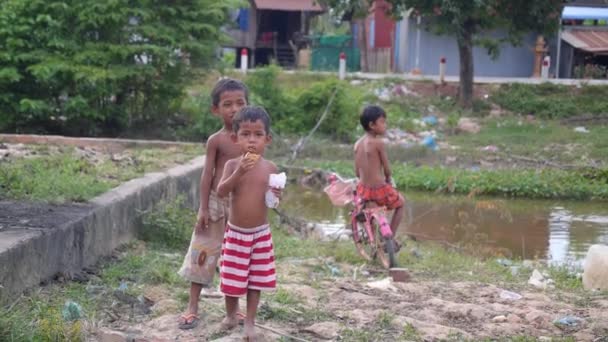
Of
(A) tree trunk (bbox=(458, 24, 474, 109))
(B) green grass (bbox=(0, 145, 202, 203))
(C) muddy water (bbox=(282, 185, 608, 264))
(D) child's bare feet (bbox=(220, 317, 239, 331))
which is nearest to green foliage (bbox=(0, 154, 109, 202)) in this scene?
(B) green grass (bbox=(0, 145, 202, 203))

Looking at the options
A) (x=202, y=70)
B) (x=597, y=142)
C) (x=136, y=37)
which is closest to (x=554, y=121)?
(x=597, y=142)

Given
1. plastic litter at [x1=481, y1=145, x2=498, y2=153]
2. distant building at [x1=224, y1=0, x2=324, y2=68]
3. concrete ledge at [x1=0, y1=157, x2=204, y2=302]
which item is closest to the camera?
concrete ledge at [x1=0, y1=157, x2=204, y2=302]

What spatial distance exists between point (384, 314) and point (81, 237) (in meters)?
2.20

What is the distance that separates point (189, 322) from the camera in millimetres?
4738

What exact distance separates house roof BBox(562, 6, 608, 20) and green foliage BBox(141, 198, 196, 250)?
24198 millimetres

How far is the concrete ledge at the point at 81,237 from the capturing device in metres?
4.91

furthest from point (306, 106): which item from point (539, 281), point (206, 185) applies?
point (206, 185)

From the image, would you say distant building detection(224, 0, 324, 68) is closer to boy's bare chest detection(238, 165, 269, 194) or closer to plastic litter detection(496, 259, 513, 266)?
plastic litter detection(496, 259, 513, 266)

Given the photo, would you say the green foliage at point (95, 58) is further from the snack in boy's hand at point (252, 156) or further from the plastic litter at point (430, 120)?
the snack in boy's hand at point (252, 156)

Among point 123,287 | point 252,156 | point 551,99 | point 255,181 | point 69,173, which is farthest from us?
point 551,99

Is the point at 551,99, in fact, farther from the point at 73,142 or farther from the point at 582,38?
the point at 73,142

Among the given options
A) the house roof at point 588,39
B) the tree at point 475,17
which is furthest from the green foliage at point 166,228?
the house roof at point 588,39

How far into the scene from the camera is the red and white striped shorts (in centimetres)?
444

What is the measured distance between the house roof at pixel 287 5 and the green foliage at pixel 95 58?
47.8 feet
